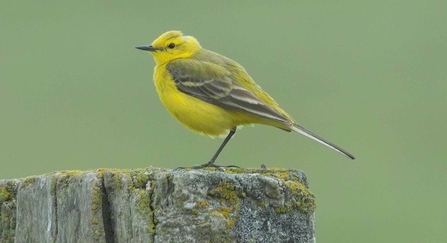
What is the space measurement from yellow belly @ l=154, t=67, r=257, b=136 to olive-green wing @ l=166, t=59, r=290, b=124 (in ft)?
0.18

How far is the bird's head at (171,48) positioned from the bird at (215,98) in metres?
0.21

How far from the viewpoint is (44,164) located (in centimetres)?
1324

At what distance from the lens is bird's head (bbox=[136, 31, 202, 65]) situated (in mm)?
8969

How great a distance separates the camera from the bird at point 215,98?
24.9 feet

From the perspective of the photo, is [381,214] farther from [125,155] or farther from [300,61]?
[300,61]

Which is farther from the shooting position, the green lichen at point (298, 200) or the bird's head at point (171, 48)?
the bird's head at point (171, 48)

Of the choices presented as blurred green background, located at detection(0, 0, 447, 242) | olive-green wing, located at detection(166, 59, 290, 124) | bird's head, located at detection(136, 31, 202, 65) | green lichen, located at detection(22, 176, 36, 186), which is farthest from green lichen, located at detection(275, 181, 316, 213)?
blurred green background, located at detection(0, 0, 447, 242)

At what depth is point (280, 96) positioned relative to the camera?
16.3m

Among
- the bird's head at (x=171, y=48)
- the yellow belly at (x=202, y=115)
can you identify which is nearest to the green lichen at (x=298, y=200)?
the yellow belly at (x=202, y=115)

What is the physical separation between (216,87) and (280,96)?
329 inches

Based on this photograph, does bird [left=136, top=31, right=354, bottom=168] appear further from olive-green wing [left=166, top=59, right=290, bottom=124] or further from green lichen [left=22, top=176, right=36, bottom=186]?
green lichen [left=22, top=176, right=36, bottom=186]

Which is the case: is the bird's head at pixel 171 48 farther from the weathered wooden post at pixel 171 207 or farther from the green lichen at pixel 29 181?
the weathered wooden post at pixel 171 207

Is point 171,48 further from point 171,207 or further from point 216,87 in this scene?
point 171,207

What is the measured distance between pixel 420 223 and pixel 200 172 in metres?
8.59
